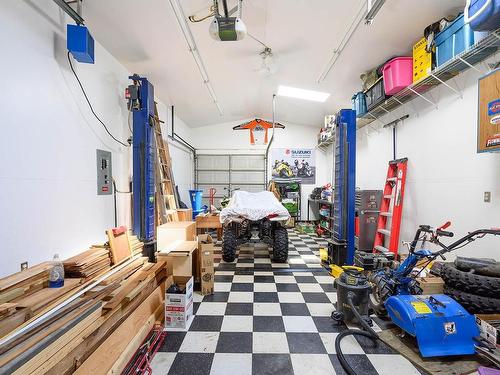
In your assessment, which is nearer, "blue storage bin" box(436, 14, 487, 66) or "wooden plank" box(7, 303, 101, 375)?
"wooden plank" box(7, 303, 101, 375)

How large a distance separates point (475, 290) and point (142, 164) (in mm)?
3765

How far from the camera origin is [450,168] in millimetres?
3145

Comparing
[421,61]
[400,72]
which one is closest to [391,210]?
[400,72]

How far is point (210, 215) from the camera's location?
5.55m

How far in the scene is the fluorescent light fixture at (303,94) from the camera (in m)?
5.62

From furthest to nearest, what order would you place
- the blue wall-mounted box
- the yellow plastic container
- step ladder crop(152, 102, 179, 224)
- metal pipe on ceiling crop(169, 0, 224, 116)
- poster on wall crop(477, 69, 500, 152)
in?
1. step ladder crop(152, 102, 179, 224)
2. the yellow plastic container
3. metal pipe on ceiling crop(169, 0, 224, 116)
4. the blue wall-mounted box
5. poster on wall crop(477, 69, 500, 152)

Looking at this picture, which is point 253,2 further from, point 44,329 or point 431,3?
point 44,329

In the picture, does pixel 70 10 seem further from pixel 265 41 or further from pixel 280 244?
pixel 280 244

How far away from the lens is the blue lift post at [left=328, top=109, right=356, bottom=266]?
3.51 metres

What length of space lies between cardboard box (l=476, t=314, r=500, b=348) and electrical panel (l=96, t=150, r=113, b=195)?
12.9 ft

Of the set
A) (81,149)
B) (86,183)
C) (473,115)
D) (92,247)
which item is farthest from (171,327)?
(473,115)

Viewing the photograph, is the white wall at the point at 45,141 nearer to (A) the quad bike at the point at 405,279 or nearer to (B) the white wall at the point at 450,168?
(A) the quad bike at the point at 405,279

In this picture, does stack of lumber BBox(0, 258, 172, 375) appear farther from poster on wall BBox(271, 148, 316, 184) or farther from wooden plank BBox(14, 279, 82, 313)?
poster on wall BBox(271, 148, 316, 184)

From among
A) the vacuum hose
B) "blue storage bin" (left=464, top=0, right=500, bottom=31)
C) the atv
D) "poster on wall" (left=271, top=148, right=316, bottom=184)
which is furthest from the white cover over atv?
"poster on wall" (left=271, top=148, right=316, bottom=184)
